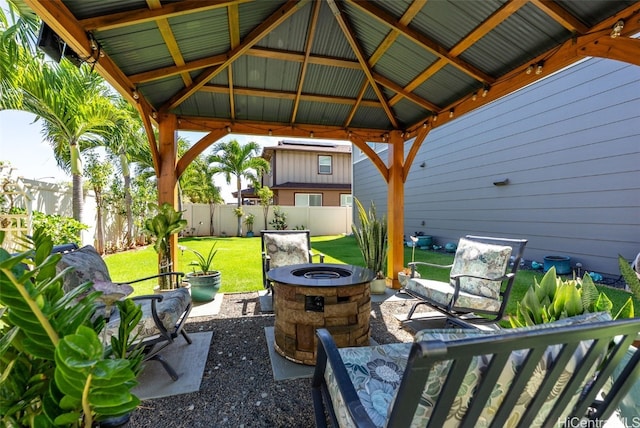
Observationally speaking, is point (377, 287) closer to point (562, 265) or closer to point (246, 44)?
point (562, 265)

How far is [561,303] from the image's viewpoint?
5.41ft

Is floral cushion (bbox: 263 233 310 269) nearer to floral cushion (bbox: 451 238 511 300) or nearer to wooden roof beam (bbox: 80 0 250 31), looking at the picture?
floral cushion (bbox: 451 238 511 300)

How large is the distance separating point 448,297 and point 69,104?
312 inches

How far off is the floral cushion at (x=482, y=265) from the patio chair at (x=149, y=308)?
9.59 feet

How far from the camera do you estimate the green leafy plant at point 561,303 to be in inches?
62.4

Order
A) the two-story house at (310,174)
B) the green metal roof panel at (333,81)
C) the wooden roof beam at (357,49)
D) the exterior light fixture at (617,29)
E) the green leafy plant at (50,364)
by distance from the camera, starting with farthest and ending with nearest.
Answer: the two-story house at (310,174) < the green metal roof panel at (333,81) < the wooden roof beam at (357,49) < the exterior light fixture at (617,29) < the green leafy plant at (50,364)

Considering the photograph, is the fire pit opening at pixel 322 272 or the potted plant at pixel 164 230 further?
the potted plant at pixel 164 230

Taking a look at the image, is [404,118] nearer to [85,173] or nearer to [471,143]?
[471,143]

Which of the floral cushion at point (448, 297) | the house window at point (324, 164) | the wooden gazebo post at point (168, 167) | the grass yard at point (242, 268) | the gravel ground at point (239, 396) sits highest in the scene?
the house window at point (324, 164)

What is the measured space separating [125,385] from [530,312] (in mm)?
2087

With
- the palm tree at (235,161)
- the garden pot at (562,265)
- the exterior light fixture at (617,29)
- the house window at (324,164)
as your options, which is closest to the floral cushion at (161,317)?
the exterior light fixture at (617,29)

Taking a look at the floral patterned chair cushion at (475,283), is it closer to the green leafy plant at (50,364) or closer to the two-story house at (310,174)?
the green leafy plant at (50,364)

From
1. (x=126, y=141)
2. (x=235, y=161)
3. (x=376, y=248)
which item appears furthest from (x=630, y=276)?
(x=235, y=161)

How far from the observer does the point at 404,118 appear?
5.00m
